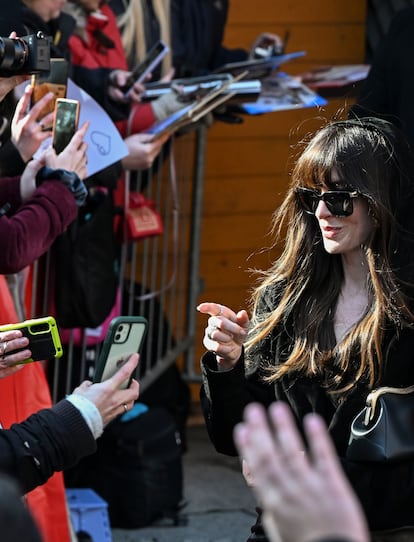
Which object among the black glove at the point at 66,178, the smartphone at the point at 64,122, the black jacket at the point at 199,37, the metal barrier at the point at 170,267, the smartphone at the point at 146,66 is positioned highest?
the black jacket at the point at 199,37

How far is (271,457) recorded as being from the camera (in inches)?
66.1

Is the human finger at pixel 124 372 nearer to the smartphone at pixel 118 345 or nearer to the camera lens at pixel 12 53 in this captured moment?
the smartphone at pixel 118 345

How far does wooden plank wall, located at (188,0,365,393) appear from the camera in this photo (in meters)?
6.50

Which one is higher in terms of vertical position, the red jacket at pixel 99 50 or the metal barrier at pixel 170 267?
the red jacket at pixel 99 50

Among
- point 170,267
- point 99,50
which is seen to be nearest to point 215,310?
point 99,50

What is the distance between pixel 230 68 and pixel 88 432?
8.94 feet

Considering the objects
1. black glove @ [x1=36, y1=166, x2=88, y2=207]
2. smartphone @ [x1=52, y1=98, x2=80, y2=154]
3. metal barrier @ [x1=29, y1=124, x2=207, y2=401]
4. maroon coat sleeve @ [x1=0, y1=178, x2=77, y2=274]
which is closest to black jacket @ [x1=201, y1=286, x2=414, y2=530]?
maroon coat sleeve @ [x1=0, y1=178, x2=77, y2=274]

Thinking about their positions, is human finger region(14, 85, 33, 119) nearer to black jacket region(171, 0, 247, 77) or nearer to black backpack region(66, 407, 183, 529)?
black backpack region(66, 407, 183, 529)

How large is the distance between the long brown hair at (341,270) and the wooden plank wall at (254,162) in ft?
10.9

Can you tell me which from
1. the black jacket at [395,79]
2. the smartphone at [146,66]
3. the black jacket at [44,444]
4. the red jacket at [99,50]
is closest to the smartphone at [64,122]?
the smartphone at [146,66]

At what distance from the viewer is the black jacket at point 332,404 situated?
2793mm

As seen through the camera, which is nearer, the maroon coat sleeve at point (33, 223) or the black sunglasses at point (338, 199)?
the black sunglasses at point (338, 199)

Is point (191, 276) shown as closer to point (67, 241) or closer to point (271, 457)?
point (67, 241)

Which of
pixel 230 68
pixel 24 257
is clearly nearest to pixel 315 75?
pixel 230 68
